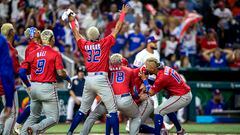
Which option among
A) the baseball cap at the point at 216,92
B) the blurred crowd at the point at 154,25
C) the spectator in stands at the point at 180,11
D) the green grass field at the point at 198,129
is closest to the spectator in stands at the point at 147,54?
the green grass field at the point at 198,129

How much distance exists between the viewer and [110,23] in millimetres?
22188

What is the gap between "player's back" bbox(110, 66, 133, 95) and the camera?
13.5 metres

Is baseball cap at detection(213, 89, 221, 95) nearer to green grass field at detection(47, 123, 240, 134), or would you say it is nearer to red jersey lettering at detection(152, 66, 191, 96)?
green grass field at detection(47, 123, 240, 134)

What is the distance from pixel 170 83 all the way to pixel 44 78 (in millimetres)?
2657

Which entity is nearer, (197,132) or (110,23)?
(197,132)

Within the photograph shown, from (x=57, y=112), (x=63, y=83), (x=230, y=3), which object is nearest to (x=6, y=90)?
(x=57, y=112)

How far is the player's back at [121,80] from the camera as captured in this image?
1348cm

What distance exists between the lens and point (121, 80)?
1355cm

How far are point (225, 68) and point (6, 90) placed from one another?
13.2m

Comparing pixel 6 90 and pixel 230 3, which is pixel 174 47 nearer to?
pixel 230 3

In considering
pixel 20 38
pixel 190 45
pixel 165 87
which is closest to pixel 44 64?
pixel 165 87

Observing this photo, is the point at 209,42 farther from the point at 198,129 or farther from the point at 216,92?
the point at 198,129

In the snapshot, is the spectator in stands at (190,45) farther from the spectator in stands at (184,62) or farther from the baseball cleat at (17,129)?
the baseball cleat at (17,129)

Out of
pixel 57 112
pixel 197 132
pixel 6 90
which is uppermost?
pixel 6 90
